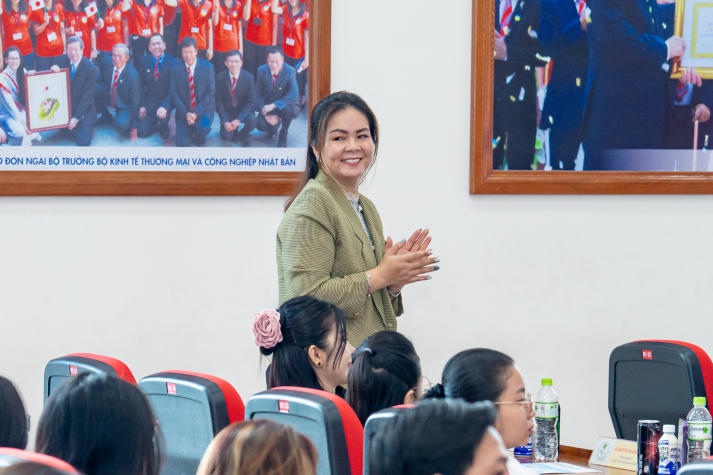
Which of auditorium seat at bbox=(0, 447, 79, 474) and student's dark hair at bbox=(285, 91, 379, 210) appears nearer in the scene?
auditorium seat at bbox=(0, 447, 79, 474)

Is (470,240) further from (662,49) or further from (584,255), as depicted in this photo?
(662,49)

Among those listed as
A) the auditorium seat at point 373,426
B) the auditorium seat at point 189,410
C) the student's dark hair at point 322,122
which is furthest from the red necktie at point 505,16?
the auditorium seat at point 373,426

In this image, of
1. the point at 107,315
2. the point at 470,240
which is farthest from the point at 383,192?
the point at 107,315

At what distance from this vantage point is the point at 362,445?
2209 millimetres

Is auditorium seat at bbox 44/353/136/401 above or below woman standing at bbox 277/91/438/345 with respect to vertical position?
below

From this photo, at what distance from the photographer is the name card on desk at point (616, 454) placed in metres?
2.71

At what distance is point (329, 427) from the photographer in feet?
7.06

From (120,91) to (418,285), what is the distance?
1.47 m

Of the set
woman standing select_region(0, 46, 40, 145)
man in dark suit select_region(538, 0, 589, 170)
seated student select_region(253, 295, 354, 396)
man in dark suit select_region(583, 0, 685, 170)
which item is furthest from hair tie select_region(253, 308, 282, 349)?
man in dark suit select_region(583, 0, 685, 170)

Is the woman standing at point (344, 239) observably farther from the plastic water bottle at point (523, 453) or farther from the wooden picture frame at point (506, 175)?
the wooden picture frame at point (506, 175)

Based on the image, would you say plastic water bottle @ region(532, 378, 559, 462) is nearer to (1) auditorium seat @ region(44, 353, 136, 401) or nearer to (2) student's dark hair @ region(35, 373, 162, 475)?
(1) auditorium seat @ region(44, 353, 136, 401)

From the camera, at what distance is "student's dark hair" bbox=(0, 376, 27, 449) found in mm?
2092

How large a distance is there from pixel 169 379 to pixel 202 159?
1824mm

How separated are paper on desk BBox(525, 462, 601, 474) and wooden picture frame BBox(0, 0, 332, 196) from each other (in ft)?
6.57
